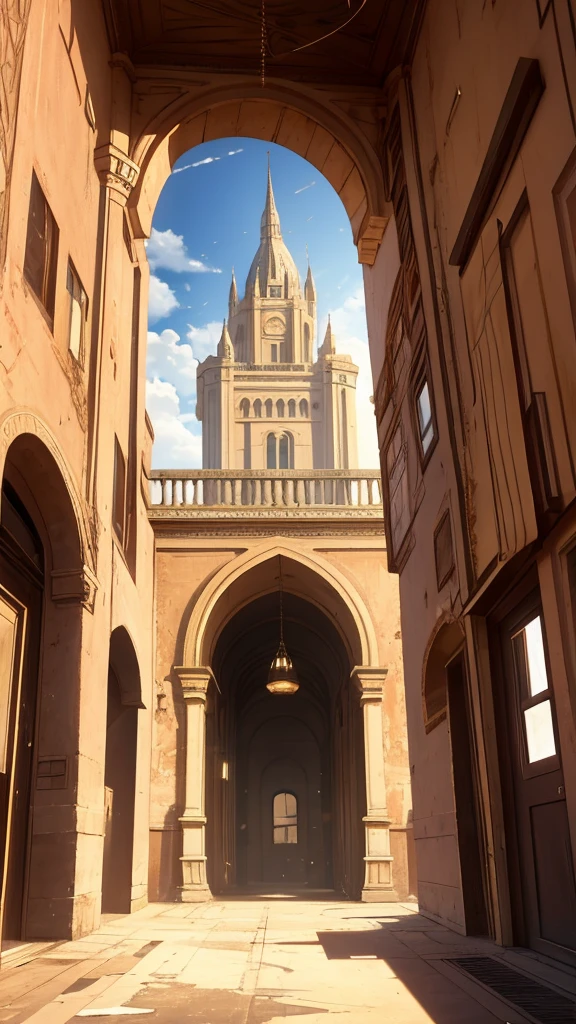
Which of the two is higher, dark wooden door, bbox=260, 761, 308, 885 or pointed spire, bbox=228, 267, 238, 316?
pointed spire, bbox=228, 267, 238, 316

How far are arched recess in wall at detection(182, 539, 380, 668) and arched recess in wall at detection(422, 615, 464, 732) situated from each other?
6.26m

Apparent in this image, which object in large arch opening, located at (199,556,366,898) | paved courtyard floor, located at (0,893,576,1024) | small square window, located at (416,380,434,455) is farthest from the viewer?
large arch opening, located at (199,556,366,898)

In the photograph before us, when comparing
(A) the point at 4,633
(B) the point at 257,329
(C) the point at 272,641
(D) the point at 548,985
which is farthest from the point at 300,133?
(B) the point at 257,329

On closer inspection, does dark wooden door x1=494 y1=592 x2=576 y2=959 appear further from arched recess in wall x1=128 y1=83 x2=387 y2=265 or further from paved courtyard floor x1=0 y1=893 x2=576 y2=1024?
arched recess in wall x1=128 y1=83 x2=387 y2=265

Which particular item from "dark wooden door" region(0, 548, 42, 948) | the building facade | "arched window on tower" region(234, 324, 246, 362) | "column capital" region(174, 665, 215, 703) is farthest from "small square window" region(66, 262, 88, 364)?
"arched window on tower" region(234, 324, 246, 362)

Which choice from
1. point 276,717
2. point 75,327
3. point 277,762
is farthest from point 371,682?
point 277,762

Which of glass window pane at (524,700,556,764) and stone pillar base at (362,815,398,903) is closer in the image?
glass window pane at (524,700,556,764)

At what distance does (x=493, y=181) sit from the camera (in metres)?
5.77

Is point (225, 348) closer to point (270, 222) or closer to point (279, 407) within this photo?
point (279, 407)

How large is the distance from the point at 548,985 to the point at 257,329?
2711 inches

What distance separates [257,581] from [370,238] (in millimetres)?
7385

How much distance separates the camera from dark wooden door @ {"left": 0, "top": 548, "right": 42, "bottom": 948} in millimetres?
6840

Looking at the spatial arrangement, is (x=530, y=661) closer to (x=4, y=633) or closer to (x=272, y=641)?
(x=4, y=633)

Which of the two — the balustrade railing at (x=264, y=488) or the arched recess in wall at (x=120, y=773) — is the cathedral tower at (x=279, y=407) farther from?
the arched recess in wall at (x=120, y=773)
